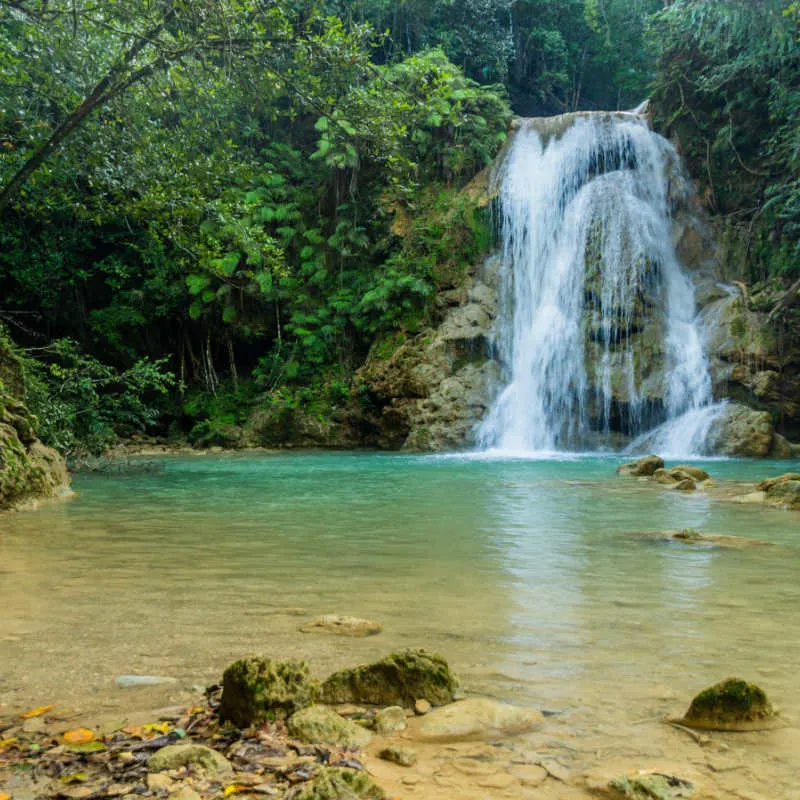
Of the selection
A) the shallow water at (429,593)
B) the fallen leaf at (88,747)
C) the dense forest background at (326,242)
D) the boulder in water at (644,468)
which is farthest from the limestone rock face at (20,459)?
the boulder in water at (644,468)

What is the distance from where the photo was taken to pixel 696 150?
62.7ft

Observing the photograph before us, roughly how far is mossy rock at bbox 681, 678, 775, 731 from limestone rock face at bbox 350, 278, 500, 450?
14122 mm

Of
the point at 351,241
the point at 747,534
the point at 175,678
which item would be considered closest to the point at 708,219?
the point at 351,241

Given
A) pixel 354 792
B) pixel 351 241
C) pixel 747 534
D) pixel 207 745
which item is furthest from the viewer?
pixel 351 241

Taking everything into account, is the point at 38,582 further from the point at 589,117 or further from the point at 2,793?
the point at 589,117

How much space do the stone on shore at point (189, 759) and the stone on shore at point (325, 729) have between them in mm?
222

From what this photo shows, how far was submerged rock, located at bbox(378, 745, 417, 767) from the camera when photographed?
1.93 metres

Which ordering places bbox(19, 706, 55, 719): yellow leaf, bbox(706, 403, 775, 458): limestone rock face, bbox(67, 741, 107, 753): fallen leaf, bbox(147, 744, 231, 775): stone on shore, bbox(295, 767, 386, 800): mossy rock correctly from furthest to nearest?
bbox(706, 403, 775, 458): limestone rock face, bbox(19, 706, 55, 719): yellow leaf, bbox(67, 741, 107, 753): fallen leaf, bbox(147, 744, 231, 775): stone on shore, bbox(295, 767, 386, 800): mossy rock

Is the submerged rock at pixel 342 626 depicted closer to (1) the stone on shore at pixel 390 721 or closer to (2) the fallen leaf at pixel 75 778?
(1) the stone on shore at pixel 390 721

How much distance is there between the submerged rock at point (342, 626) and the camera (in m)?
3.12

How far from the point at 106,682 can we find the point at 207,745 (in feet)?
2.40

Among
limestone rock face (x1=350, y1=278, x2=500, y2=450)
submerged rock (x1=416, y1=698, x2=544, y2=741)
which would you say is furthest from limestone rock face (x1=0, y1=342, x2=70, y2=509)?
limestone rock face (x1=350, y1=278, x2=500, y2=450)

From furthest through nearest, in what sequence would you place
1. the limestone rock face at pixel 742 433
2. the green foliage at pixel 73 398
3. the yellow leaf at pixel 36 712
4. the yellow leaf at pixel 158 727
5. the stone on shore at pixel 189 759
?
1. the limestone rock face at pixel 742 433
2. the green foliage at pixel 73 398
3. the yellow leaf at pixel 36 712
4. the yellow leaf at pixel 158 727
5. the stone on shore at pixel 189 759

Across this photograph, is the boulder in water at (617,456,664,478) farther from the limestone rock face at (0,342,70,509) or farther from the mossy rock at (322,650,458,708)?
the mossy rock at (322,650,458,708)
